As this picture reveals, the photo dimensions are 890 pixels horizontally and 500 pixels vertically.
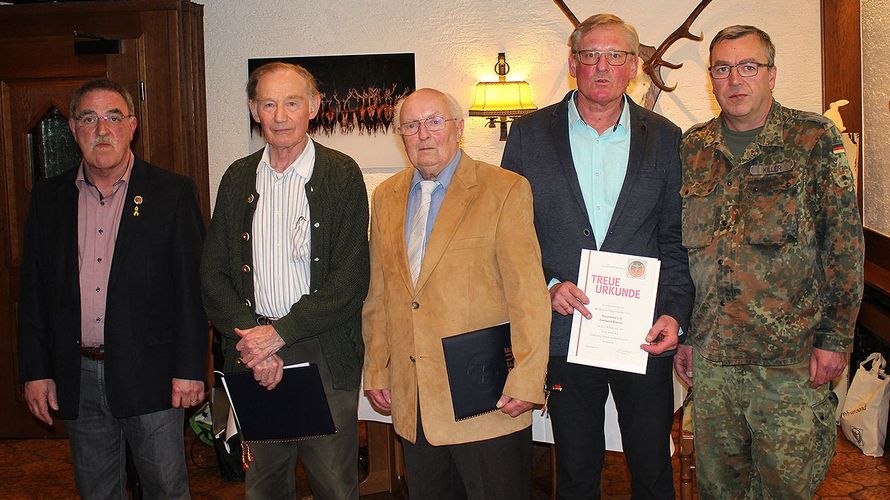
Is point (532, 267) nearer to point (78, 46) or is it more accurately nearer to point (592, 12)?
point (592, 12)

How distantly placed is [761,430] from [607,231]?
0.76 metres

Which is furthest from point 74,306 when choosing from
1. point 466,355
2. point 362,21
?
point 362,21

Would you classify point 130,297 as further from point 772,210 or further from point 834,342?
point 834,342

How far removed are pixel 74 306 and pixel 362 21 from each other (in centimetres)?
291

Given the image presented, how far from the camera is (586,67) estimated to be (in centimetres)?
265

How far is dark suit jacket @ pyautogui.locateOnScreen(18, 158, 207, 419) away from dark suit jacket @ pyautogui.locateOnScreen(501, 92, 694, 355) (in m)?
1.15

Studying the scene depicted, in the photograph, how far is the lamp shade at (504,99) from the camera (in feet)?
15.8

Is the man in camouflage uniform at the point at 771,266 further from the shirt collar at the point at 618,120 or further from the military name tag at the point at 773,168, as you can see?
the shirt collar at the point at 618,120

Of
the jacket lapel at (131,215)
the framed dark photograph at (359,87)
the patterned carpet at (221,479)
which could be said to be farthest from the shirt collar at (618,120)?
the framed dark photograph at (359,87)

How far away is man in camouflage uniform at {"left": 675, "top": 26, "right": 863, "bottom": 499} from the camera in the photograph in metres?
2.55

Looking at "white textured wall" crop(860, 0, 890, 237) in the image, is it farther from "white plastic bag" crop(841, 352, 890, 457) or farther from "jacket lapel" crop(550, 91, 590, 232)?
"jacket lapel" crop(550, 91, 590, 232)

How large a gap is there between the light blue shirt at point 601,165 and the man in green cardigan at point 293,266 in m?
0.70

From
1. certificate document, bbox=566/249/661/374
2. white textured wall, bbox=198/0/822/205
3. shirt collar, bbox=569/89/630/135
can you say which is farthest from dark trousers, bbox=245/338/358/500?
white textured wall, bbox=198/0/822/205

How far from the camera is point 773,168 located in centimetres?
257
